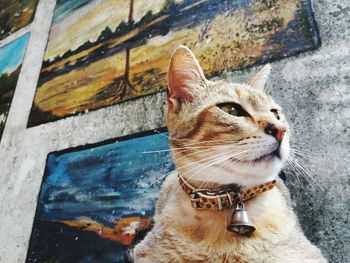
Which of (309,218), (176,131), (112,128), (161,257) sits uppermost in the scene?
(176,131)

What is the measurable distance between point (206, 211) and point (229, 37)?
2.89 feet

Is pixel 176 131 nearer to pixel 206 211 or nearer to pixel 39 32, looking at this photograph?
pixel 206 211

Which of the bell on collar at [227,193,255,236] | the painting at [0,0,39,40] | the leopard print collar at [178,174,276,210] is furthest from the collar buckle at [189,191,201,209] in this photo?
the painting at [0,0,39,40]

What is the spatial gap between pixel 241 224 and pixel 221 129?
26 centimetres

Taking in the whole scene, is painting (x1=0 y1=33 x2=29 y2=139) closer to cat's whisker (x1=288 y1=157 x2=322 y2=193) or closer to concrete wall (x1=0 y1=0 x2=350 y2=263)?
concrete wall (x1=0 y1=0 x2=350 y2=263)

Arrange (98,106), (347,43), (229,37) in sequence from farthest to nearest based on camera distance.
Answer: (98,106)
(229,37)
(347,43)

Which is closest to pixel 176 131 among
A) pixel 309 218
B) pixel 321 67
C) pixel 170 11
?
pixel 309 218

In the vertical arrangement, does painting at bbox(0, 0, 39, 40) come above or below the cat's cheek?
above

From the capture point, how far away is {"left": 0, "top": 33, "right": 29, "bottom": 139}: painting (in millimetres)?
2273

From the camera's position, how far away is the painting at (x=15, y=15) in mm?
2572

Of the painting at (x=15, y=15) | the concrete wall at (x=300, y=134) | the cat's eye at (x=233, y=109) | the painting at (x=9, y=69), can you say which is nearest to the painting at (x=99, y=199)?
the concrete wall at (x=300, y=134)

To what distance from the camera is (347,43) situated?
136 centimetres

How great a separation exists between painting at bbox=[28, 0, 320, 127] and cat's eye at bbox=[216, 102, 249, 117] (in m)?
0.48

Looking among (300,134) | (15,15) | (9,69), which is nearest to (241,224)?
(300,134)
